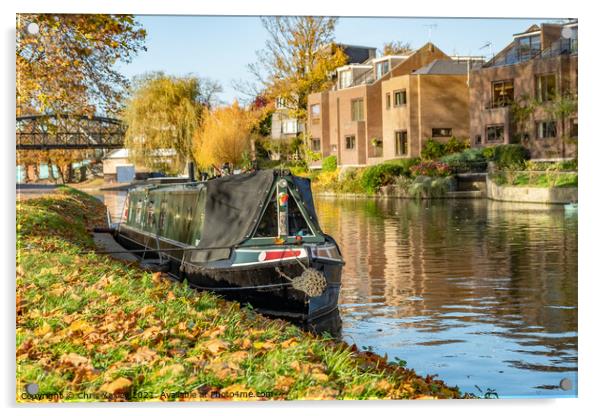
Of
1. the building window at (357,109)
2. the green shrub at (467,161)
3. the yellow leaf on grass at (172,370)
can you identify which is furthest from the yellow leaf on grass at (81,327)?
the building window at (357,109)

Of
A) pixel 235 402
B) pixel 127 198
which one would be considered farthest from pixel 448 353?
pixel 127 198

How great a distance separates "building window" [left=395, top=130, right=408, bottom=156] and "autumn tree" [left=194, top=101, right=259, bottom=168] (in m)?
15.5

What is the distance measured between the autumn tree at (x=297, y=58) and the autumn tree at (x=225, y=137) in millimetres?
852

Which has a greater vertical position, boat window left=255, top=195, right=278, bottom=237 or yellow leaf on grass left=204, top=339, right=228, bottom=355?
boat window left=255, top=195, right=278, bottom=237

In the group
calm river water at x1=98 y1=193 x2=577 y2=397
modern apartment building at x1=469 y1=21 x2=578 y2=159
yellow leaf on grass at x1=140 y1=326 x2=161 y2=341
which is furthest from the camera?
modern apartment building at x1=469 y1=21 x2=578 y2=159

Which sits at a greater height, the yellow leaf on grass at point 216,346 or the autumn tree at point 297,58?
the autumn tree at point 297,58

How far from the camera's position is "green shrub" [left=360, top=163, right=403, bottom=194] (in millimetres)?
35875

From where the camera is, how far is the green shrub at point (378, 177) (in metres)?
35.9

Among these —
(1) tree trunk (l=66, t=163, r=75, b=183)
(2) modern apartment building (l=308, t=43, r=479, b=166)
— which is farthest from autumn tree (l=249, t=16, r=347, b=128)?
(2) modern apartment building (l=308, t=43, r=479, b=166)

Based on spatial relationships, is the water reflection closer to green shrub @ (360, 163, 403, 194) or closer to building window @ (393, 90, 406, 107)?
green shrub @ (360, 163, 403, 194)

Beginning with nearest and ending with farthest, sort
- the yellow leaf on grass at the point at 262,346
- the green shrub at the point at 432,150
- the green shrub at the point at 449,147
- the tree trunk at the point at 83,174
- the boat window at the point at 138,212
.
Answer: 1. the yellow leaf on grass at the point at 262,346
2. the tree trunk at the point at 83,174
3. the boat window at the point at 138,212
4. the green shrub at the point at 449,147
5. the green shrub at the point at 432,150

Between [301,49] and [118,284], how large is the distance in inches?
187

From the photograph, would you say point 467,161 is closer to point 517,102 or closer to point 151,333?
point 517,102

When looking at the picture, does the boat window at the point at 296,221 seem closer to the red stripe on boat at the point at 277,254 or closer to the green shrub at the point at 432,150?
the red stripe on boat at the point at 277,254
